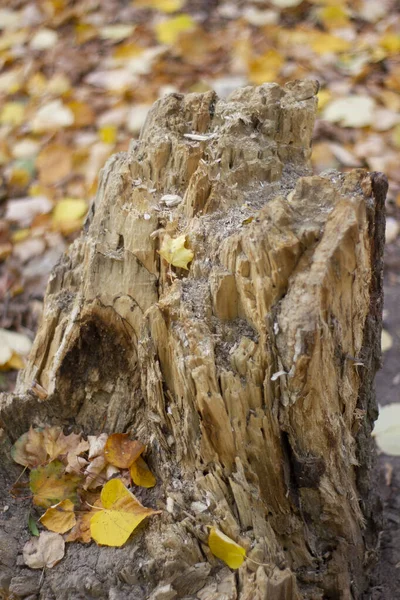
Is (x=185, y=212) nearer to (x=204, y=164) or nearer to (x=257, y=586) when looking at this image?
(x=204, y=164)

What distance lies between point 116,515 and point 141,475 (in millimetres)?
117

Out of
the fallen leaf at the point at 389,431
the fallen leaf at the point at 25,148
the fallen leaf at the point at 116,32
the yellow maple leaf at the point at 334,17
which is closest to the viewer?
the fallen leaf at the point at 389,431

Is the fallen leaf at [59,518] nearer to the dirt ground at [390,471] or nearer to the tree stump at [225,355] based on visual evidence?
the tree stump at [225,355]

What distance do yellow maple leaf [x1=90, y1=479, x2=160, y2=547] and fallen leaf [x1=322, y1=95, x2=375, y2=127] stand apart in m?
2.65

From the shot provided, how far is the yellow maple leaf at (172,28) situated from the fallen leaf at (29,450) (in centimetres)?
317

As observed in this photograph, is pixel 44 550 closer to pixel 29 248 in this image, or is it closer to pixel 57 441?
pixel 57 441

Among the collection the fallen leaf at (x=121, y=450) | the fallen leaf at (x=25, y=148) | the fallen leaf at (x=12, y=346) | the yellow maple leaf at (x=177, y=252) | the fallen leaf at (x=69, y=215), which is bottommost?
the fallen leaf at (x=12, y=346)

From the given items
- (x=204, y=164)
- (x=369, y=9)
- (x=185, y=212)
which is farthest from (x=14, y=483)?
(x=369, y=9)

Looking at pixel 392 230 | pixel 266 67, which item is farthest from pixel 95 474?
pixel 266 67

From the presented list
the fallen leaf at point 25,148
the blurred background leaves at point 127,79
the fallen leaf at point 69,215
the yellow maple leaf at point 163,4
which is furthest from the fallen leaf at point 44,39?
the fallen leaf at point 69,215

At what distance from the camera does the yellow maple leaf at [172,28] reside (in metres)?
4.14

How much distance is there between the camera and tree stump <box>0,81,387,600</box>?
1.37 m

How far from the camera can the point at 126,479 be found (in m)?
1.60

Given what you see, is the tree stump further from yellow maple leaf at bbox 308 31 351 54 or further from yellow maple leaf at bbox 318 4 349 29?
yellow maple leaf at bbox 318 4 349 29
